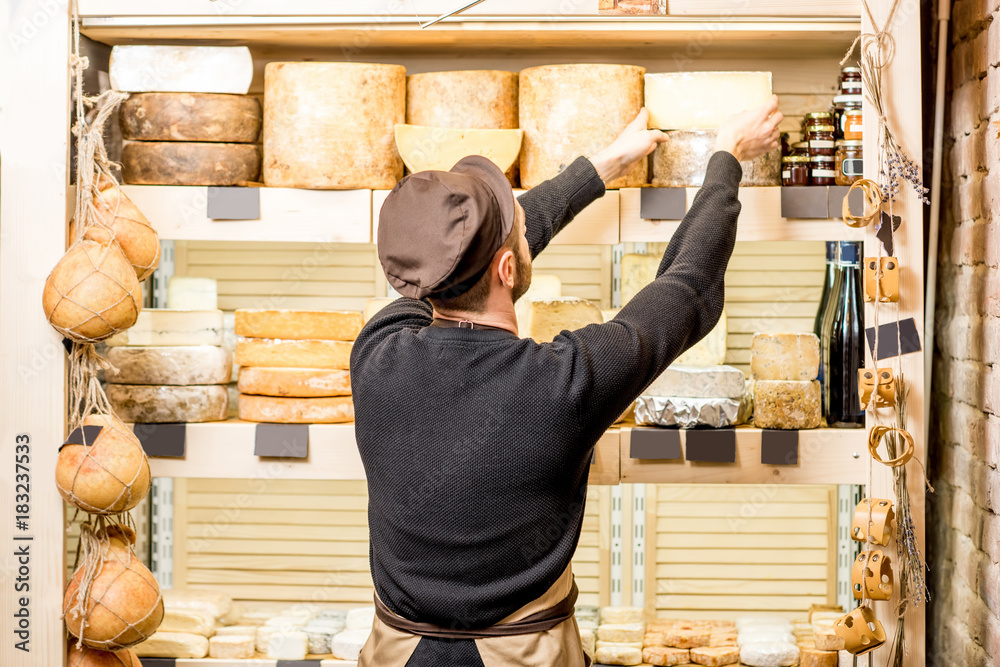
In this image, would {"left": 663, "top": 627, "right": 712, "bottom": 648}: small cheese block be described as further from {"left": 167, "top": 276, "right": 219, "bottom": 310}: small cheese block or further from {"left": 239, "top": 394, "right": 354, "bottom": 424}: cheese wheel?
{"left": 167, "top": 276, "right": 219, "bottom": 310}: small cheese block

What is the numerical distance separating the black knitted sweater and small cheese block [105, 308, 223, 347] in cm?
78

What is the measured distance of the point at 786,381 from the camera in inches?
76.4

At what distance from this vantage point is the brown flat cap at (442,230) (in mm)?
1289

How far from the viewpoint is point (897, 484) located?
5.91ft

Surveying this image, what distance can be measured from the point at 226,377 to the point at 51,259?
448 millimetres

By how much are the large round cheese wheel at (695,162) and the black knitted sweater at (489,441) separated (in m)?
0.54

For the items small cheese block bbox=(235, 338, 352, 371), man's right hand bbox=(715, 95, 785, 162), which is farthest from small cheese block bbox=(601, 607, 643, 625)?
man's right hand bbox=(715, 95, 785, 162)

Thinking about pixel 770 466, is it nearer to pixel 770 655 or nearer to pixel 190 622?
pixel 770 655

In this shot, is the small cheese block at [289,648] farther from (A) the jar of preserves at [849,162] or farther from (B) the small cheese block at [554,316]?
(A) the jar of preserves at [849,162]

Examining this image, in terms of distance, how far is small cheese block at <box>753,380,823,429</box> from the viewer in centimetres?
193

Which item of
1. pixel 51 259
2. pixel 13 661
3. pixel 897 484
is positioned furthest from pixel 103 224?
pixel 897 484

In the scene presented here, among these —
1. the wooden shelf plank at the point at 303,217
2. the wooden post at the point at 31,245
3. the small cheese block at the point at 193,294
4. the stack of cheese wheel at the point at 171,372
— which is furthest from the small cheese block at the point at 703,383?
the wooden post at the point at 31,245

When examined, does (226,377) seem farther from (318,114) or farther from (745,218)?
(745,218)

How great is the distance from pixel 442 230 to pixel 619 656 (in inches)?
48.4
